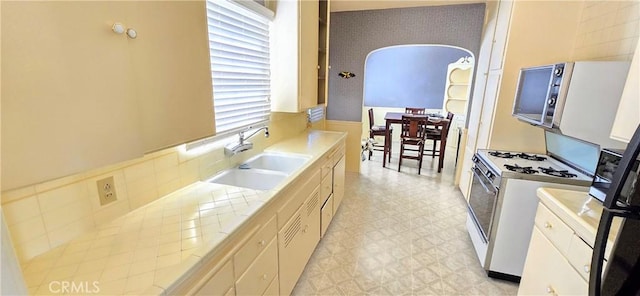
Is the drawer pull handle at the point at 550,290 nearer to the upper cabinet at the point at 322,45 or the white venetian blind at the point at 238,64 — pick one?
the white venetian blind at the point at 238,64

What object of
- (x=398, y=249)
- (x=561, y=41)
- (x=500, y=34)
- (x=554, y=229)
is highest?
(x=500, y=34)

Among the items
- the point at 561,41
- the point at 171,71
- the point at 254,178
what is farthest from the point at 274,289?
the point at 561,41

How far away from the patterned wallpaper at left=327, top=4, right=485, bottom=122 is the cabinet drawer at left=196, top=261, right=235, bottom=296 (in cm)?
361

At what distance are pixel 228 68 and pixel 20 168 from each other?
1.34m

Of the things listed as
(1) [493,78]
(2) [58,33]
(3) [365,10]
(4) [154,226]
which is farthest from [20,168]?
(3) [365,10]

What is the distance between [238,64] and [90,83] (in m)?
1.24

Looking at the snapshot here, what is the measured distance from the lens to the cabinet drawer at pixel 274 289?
1535 mm

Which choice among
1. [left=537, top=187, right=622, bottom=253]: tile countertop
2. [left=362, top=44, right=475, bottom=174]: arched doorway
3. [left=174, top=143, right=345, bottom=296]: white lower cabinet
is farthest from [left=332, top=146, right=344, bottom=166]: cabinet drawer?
[left=362, top=44, right=475, bottom=174]: arched doorway

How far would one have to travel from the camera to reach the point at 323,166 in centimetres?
241

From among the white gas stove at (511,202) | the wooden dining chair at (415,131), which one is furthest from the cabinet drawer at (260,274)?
the wooden dining chair at (415,131)

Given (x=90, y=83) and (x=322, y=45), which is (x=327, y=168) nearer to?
(x=322, y=45)

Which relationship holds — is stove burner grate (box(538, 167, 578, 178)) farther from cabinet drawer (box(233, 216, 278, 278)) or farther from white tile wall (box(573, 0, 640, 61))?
cabinet drawer (box(233, 216, 278, 278))

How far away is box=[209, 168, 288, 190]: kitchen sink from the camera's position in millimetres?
1929

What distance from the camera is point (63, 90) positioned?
71 centimetres
